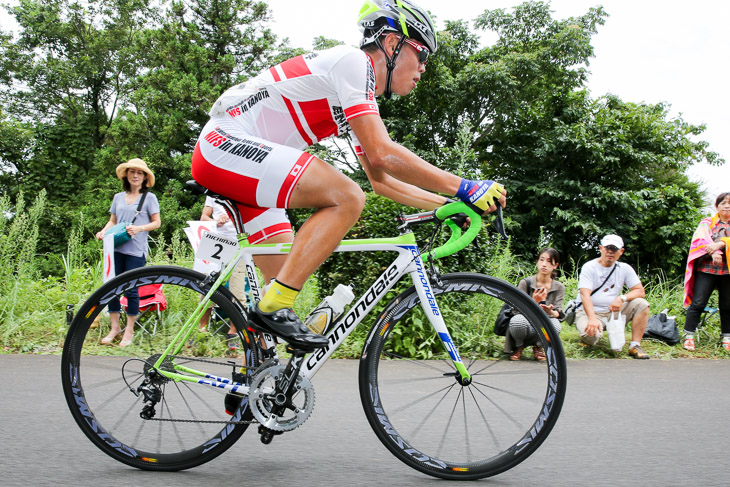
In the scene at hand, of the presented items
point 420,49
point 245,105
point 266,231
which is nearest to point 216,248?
point 266,231

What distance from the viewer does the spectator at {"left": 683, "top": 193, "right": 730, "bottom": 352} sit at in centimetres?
728

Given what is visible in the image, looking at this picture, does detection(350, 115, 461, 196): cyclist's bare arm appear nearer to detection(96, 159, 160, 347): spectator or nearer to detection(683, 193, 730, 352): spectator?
detection(96, 159, 160, 347): spectator

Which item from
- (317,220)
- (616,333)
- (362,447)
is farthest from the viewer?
(616,333)

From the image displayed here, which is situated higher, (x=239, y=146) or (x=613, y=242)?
(x=613, y=242)

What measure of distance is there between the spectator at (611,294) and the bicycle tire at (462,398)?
4.17 meters

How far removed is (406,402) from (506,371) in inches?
20.0

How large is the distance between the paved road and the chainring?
0.88 ft

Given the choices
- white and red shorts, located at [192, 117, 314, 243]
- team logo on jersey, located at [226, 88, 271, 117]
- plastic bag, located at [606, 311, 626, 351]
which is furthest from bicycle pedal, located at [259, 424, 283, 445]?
plastic bag, located at [606, 311, 626, 351]

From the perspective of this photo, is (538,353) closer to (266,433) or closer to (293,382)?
(293,382)

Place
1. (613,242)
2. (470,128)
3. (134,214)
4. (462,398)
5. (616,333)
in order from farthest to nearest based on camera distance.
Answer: (470,128) → (613,242) → (616,333) → (134,214) → (462,398)

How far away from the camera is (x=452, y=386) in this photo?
2990 millimetres

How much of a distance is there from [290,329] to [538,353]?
44.6 inches

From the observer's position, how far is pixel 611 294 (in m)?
7.03

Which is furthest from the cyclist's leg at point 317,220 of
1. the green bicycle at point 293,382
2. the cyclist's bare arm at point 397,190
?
the cyclist's bare arm at point 397,190
